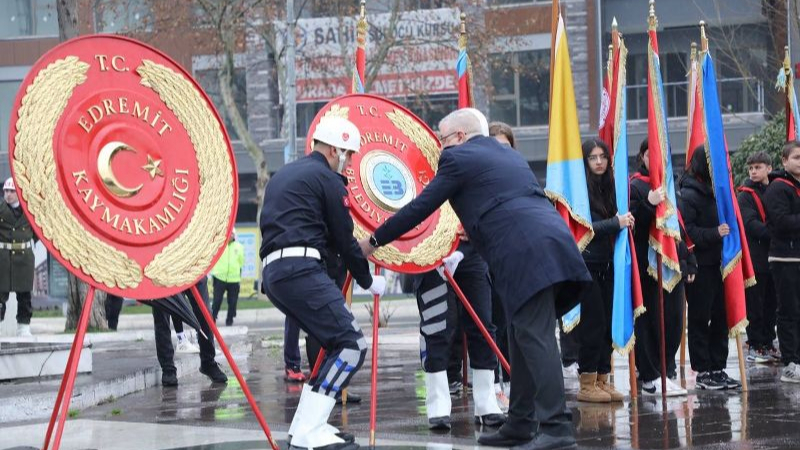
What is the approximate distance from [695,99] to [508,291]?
492cm

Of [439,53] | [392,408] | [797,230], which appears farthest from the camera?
[439,53]

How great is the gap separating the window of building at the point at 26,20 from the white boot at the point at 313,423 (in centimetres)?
3643

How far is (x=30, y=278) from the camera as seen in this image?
17094 mm

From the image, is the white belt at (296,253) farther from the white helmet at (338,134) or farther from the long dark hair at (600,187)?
the long dark hair at (600,187)

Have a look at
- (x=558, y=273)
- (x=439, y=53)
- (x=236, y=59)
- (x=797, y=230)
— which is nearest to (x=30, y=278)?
(x=797, y=230)

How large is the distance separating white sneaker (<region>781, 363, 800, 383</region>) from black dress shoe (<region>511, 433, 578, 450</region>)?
4233mm

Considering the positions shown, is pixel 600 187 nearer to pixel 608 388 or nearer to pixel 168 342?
pixel 608 388

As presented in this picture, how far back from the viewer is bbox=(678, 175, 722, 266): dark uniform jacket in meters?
10.9

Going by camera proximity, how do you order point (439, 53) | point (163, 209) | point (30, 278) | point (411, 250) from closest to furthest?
point (163, 209)
point (411, 250)
point (30, 278)
point (439, 53)

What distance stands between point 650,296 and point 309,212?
4.08 meters

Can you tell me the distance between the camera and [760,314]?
515 inches

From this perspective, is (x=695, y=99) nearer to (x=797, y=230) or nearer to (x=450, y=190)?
(x=797, y=230)

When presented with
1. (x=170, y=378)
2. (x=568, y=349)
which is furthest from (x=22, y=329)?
(x=568, y=349)

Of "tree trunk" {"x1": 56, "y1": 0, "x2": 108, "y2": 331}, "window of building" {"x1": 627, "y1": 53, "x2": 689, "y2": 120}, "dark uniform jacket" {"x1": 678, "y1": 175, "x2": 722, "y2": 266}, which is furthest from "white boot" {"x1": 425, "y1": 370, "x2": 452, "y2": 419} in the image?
"window of building" {"x1": 627, "y1": 53, "x2": 689, "y2": 120}
